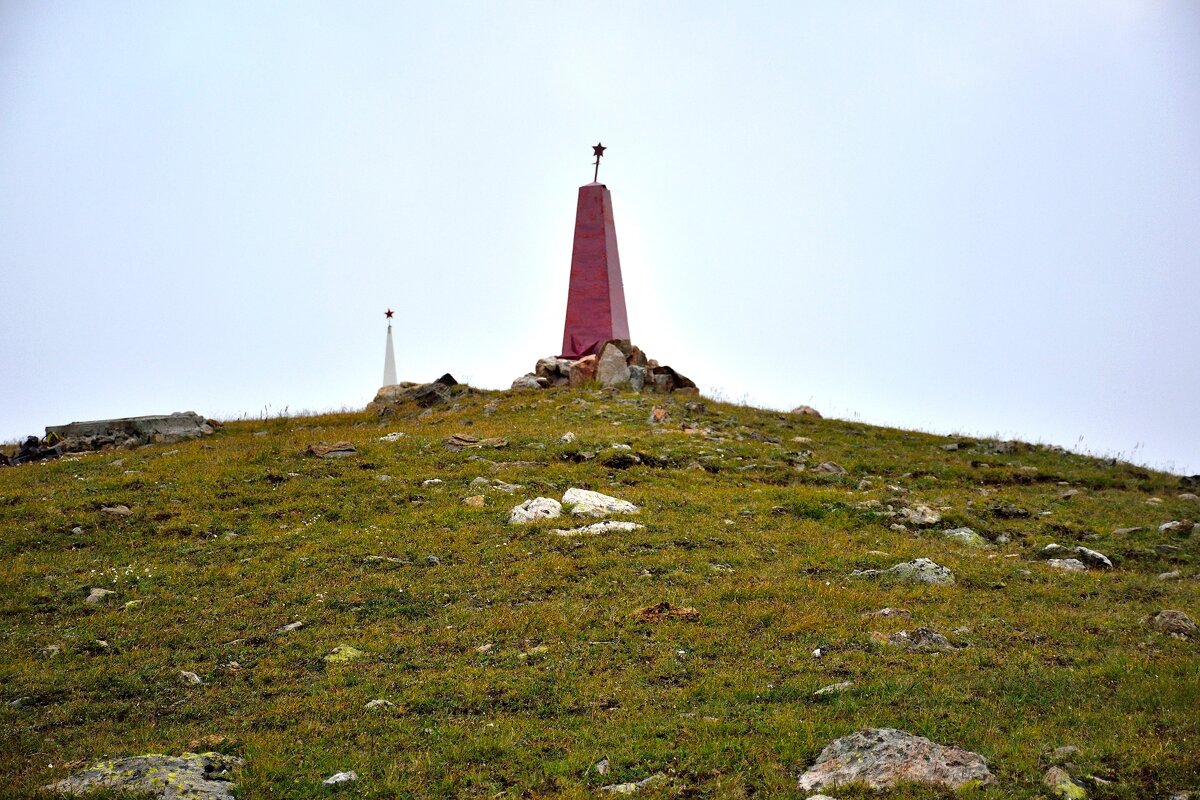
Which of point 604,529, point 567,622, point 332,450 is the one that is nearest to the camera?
point 567,622

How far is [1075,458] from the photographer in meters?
24.5

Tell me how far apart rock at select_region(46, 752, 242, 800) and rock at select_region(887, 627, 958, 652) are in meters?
6.61

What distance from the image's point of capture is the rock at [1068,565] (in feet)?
44.9

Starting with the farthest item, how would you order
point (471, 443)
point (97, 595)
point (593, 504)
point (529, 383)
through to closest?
point (529, 383), point (471, 443), point (593, 504), point (97, 595)

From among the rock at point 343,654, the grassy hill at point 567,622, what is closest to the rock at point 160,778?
the grassy hill at point 567,622

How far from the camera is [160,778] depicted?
6.82 m

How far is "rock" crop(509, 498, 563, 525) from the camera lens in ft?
50.2

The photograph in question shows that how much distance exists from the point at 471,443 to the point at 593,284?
41.1 feet

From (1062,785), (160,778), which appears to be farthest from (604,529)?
(1062,785)

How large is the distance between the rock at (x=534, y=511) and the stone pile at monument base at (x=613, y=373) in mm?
13514

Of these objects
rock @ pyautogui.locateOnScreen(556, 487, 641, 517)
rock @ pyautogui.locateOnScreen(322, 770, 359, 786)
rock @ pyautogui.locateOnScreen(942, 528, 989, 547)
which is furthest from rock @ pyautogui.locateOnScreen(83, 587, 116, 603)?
rock @ pyautogui.locateOnScreen(942, 528, 989, 547)

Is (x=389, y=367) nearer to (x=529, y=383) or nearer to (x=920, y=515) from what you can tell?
(x=529, y=383)

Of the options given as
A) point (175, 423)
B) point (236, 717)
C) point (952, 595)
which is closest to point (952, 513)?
point (952, 595)

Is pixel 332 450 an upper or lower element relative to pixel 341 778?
upper
